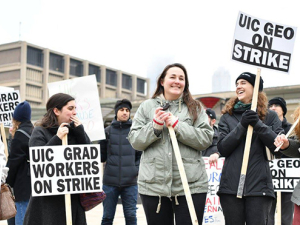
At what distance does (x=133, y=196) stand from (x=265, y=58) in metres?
3.44

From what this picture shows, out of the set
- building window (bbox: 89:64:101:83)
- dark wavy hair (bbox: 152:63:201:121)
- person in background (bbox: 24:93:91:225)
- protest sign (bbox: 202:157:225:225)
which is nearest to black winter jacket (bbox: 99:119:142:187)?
protest sign (bbox: 202:157:225:225)

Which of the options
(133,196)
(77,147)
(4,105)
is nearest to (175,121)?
(77,147)

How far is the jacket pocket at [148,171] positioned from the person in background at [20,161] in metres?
2.42

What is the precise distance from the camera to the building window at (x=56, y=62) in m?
112

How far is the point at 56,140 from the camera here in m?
4.62

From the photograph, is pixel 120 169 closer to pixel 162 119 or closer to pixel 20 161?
pixel 20 161

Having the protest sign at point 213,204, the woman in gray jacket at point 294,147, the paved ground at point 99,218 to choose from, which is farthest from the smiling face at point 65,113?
the paved ground at point 99,218

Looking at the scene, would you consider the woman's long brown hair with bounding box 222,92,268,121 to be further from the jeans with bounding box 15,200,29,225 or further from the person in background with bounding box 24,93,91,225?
the jeans with bounding box 15,200,29,225

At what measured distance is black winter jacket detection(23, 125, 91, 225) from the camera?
14.8ft

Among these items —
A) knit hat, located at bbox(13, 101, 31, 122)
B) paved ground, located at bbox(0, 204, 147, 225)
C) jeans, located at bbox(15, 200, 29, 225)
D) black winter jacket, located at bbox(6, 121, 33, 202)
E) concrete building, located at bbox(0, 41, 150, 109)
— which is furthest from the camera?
concrete building, located at bbox(0, 41, 150, 109)

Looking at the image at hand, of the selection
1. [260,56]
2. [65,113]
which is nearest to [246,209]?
[260,56]

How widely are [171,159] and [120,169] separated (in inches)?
132

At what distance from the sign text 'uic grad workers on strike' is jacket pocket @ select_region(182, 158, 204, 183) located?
90 cm

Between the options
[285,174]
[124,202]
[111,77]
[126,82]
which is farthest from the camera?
[126,82]
